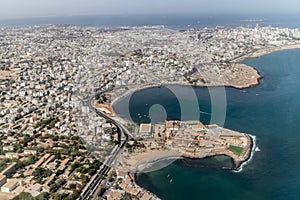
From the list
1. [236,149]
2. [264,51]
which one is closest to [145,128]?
[236,149]

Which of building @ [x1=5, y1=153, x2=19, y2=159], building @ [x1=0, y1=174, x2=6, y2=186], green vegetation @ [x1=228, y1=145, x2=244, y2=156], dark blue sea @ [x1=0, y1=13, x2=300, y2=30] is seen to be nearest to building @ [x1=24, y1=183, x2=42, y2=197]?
building @ [x1=0, y1=174, x2=6, y2=186]

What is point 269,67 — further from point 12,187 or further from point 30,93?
point 12,187

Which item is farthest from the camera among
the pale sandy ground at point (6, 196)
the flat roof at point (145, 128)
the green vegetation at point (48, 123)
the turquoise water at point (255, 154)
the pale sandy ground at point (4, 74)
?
the pale sandy ground at point (4, 74)

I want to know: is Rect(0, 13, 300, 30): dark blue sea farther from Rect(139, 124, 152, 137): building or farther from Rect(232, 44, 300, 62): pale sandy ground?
Rect(139, 124, 152, 137): building

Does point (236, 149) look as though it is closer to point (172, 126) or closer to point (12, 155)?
point (172, 126)

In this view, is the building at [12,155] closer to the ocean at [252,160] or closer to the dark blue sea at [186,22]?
the ocean at [252,160]

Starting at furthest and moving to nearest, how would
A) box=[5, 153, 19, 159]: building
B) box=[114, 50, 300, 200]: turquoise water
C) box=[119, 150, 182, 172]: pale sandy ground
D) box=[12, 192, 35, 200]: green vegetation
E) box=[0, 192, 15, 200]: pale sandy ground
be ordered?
box=[5, 153, 19, 159]: building → box=[119, 150, 182, 172]: pale sandy ground → box=[114, 50, 300, 200]: turquoise water → box=[0, 192, 15, 200]: pale sandy ground → box=[12, 192, 35, 200]: green vegetation

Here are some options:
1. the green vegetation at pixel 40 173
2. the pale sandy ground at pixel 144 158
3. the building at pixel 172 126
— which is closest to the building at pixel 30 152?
the green vegetation at pixel 40 173

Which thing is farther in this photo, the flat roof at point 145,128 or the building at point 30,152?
the flat roof at point 145,128
